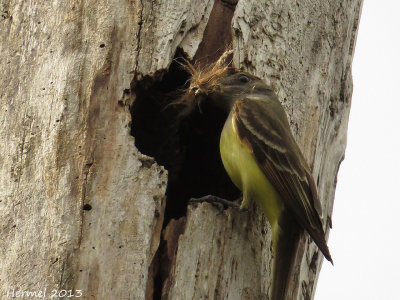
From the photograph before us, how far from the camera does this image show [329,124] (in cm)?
541

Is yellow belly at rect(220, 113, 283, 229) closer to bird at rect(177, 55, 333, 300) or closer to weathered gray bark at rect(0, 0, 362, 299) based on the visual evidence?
bird at rect(177, 55, 333, 300)

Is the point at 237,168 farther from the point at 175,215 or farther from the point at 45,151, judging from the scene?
the point at 45,151

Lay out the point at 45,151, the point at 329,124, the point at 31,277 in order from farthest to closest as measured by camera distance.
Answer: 1. the point at 329,124
2. the point at 45,151
3. the point at 31,277

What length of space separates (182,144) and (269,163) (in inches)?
36.3

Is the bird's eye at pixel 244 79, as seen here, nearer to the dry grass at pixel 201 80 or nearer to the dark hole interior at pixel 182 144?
the dry grass at pixel 201 80

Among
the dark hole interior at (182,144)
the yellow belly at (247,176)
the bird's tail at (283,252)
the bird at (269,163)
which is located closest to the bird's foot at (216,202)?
the bird at (269,163)

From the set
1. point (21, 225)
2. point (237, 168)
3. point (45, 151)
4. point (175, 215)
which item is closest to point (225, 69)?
point (237, 168)

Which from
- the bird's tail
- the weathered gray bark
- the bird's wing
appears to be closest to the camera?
the weathered gray bark

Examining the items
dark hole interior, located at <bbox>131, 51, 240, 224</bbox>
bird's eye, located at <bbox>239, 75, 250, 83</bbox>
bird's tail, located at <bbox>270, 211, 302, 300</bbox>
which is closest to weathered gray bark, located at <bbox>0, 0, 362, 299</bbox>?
bird's tail, located at <bbox>270, 211, 302, 300</bbox>

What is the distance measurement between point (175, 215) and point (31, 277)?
1.49m

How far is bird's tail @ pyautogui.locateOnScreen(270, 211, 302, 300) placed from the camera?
4551 mm

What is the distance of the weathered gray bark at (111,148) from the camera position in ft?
13.2

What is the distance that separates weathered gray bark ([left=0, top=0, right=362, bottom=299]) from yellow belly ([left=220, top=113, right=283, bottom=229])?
0.37 ft

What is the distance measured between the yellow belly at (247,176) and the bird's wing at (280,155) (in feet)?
0.13
